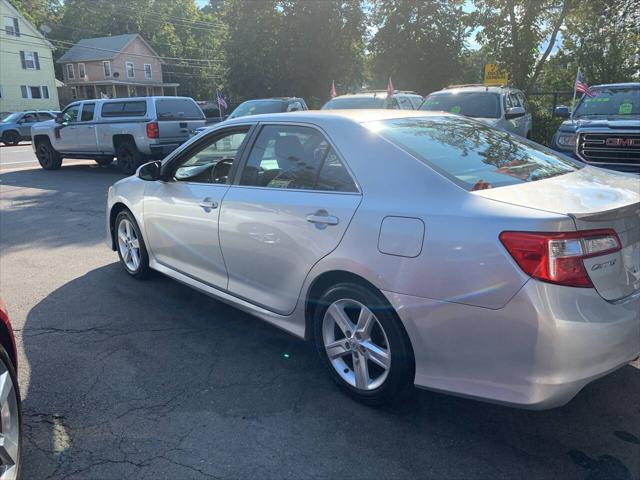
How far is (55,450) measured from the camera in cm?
280

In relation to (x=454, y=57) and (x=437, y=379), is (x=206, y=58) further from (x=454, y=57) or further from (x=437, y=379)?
(x=437, y=379)

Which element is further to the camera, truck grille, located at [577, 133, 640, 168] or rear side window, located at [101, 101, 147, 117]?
rear side window, located at [101, 101, 147, 117]

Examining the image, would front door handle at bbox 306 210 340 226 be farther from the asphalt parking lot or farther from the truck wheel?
the truck wheel

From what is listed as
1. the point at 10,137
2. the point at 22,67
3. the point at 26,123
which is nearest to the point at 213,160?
the point at 10,137

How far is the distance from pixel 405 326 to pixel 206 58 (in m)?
73.6

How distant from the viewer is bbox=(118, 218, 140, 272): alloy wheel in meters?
5.21

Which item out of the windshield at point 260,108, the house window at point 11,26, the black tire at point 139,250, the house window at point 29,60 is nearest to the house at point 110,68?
the house window at point 29,60

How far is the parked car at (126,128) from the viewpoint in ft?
42.1

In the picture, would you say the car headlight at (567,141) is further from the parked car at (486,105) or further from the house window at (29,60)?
the house window at (29,60)

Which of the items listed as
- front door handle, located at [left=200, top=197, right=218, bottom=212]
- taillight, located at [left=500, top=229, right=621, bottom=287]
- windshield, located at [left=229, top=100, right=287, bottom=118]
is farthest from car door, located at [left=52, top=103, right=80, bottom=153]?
taillight, located at [left=500, top=229, right=621, bottom=287]

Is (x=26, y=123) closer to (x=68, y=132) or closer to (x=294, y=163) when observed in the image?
(x=68, y=132)

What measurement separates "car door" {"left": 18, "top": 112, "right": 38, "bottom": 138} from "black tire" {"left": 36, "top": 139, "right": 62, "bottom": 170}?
49.1 feet

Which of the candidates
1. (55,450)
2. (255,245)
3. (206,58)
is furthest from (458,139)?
(206,58)

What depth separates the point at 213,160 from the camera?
4344 mm
